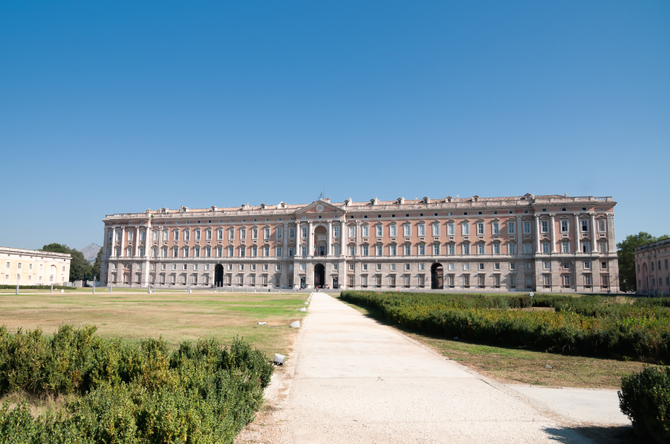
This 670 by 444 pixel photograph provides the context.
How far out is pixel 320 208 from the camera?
252ft

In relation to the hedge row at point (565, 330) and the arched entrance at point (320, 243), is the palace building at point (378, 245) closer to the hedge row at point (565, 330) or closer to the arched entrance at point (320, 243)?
the arched entrance at point (320, 243)

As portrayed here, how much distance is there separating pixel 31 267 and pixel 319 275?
53.7 meters

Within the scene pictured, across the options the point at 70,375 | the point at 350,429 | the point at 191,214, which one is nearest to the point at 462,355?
the point at 350,429

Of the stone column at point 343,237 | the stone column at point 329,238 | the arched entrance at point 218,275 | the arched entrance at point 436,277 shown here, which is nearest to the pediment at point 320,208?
the stone column at point 329,238

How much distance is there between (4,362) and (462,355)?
11119mm

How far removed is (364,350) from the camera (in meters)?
13.3

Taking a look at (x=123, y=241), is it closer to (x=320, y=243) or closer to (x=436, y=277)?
(x=320, y=243)

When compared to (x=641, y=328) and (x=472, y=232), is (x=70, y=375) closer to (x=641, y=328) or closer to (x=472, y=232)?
(x=641, y=328)

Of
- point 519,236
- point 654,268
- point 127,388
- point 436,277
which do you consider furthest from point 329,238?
point 127,388

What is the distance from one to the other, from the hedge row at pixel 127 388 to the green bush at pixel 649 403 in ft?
17.6

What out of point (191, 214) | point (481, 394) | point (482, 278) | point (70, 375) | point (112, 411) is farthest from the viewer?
point (191, 214)

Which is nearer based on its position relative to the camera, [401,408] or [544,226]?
[401,408]

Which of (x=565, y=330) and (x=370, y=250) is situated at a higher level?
(x=370, y=250)

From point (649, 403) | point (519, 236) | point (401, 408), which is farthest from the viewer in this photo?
point (519, 236)
